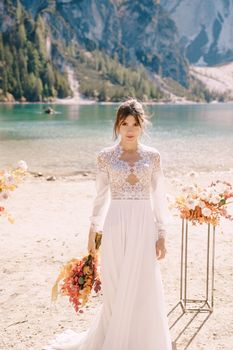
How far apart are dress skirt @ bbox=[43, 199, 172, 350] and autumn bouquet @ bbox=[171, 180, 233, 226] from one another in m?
1.58

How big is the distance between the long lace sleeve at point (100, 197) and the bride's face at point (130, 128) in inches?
14.6

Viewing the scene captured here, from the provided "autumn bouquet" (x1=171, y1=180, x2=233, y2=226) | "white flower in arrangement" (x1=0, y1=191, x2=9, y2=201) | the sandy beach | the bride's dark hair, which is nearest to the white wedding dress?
the bride's dark hair

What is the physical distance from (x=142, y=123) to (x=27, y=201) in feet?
39.8

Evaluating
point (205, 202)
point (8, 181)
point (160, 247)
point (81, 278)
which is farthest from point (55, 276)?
point (160, 247)

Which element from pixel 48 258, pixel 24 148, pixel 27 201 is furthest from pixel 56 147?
pixel 48 258

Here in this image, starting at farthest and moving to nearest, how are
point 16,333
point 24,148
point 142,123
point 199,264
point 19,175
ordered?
point 24,148, point 199,264, point 16,333, point 19,175, point 142,123

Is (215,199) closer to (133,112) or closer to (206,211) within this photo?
(206,211)

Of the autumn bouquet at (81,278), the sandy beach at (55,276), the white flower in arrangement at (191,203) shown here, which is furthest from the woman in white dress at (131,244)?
the white flower in arrangement at (191,203)

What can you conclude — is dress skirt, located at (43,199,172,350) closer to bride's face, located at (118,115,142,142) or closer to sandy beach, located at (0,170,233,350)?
bride's face, located at (118,115,142,142)

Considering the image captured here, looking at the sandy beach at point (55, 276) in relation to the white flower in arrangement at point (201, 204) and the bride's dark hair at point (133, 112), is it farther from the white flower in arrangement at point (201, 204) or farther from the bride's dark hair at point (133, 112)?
the bride's dark hair at point (133, 112)

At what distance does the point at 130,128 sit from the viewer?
514cm

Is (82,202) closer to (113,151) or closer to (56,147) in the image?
(113,151)

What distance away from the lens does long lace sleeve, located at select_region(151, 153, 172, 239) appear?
207 inches

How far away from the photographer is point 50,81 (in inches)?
7810
